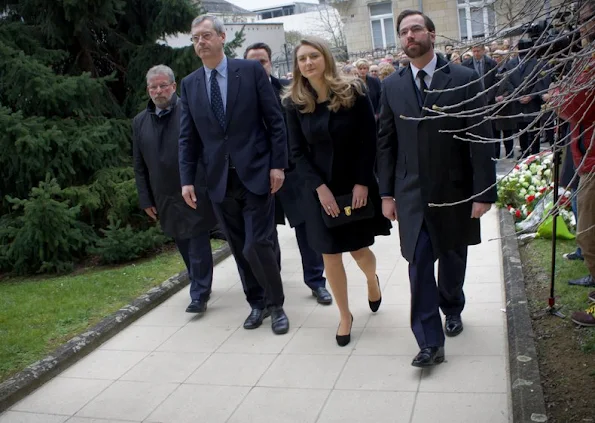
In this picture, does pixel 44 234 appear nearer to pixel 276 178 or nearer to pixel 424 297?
pixel 276 178

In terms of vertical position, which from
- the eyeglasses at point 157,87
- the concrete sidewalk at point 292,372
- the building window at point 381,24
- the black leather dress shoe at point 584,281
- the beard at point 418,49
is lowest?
the concrete sidewalk at point 292,372

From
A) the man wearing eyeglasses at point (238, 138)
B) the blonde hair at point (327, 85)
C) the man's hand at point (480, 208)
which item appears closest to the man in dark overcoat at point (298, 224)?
the man wearing eyeglasses at point (238, 138)

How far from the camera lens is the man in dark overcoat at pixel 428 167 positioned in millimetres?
4473

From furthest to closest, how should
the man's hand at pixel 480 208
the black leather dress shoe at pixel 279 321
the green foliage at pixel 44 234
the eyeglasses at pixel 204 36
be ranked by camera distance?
the green foliage at pixel 44 234 < the black leather dress shoe at pixel 279 321 < the eyeglasses at pixel 204 36 < the man's hand at pixel 480 208

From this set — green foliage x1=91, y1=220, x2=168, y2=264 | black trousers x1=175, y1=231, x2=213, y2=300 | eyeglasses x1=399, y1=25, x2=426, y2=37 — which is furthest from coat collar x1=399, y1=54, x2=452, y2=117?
green foliage x1=91, y1=220, x2=168, y2=264

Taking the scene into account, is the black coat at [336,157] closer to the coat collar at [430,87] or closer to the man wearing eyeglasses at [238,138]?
the man wearing eyeglasses at [238,138]

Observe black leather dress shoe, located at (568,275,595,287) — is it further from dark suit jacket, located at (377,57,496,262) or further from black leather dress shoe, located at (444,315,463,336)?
dark suit jacket, located at (377,57,496,262)

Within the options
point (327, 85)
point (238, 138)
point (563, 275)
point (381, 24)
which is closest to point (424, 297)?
point (327, 85)

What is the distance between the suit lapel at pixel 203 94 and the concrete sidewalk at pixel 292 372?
176 centimetres

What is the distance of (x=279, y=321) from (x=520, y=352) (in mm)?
1943

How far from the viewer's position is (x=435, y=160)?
452 centimetres

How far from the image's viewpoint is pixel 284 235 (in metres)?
9.16

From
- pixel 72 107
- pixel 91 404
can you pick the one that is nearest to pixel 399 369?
pixel 91 404

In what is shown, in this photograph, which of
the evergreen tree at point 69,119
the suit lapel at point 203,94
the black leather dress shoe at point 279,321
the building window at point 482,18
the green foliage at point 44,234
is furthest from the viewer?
the evergreen tree at point 69,119
